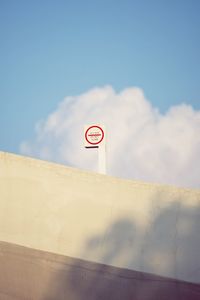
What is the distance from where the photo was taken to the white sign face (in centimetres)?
1066

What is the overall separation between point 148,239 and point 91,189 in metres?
1.92

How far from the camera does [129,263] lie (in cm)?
743

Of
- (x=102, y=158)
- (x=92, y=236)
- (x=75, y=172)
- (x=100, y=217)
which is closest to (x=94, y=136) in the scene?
(x=102, y=158)

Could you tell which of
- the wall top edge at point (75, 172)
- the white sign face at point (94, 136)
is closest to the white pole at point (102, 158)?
the white sign face at point (94, 136)

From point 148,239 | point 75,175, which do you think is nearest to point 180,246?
point 148,239

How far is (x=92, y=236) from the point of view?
7.88m

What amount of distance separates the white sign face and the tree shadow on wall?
3.54m

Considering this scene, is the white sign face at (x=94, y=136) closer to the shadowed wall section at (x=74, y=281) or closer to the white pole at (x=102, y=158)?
the white pole at (x=102, y=158)

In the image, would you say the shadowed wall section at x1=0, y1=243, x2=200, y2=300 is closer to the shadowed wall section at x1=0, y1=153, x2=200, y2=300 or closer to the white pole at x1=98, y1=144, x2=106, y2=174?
the shadowed wall section at x1=0, y1=153, x2=200, y2=300

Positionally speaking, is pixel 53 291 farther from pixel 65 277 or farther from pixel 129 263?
pixel 129 263

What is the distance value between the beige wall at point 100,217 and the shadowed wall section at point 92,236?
0.02m

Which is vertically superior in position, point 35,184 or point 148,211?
point 35,184

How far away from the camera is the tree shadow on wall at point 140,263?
7.09m

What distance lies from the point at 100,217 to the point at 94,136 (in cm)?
352
